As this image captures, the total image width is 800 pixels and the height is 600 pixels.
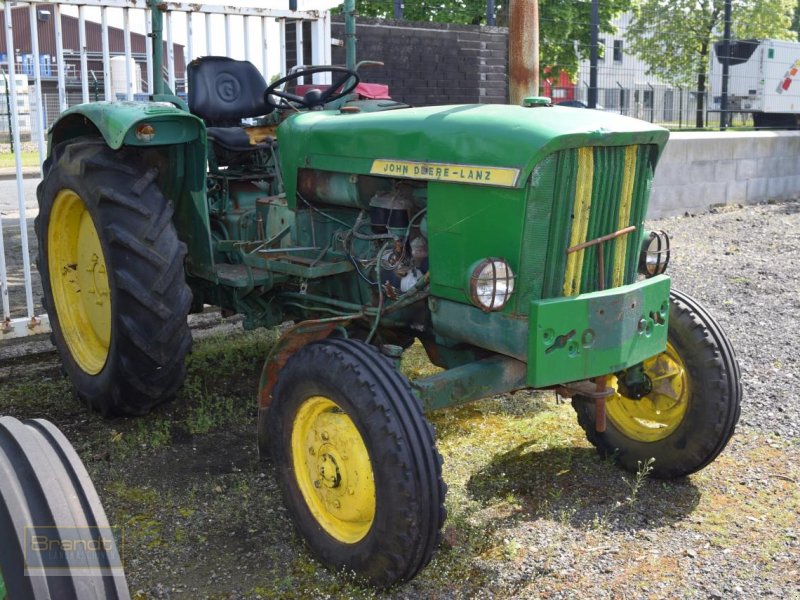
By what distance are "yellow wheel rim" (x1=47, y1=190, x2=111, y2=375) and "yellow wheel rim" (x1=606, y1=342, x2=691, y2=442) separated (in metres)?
2.46

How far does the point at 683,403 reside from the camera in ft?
12.6

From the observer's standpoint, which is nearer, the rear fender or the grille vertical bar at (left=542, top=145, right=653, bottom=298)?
the grille vertical bar at (left=542, top=145, right=653, bottom=298)

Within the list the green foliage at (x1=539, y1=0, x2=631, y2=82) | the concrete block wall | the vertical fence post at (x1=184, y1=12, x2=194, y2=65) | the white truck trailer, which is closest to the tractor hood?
→ the vertical fence post at (x1=184, y1=12, x2=194, y2=65)

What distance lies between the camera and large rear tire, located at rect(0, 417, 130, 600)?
70.1 inches

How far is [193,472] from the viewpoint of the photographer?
4020mm

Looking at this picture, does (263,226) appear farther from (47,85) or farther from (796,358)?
(47,85)

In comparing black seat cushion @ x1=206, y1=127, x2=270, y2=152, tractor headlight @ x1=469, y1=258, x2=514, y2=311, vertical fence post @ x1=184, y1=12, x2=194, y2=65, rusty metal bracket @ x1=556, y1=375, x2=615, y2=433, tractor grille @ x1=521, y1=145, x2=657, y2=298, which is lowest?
rusty metal bracket @ x1=556, y1=375, x2=615, y2=433

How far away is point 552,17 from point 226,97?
52.7ft

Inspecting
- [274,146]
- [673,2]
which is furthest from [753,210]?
[673,2]

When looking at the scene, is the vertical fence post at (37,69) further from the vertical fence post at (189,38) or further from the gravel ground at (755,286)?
the gravel ground at (755,286)

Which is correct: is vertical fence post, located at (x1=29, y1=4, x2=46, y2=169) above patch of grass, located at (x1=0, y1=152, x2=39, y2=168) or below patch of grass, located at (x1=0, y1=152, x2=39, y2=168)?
above

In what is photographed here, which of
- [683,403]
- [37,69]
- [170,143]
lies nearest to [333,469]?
[683,403]

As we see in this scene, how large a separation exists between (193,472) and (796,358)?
3.64m

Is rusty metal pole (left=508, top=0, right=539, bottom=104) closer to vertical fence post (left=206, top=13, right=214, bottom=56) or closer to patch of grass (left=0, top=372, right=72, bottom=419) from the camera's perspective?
vertical fence post (left=206, top=13, right=214, bottom=56)
